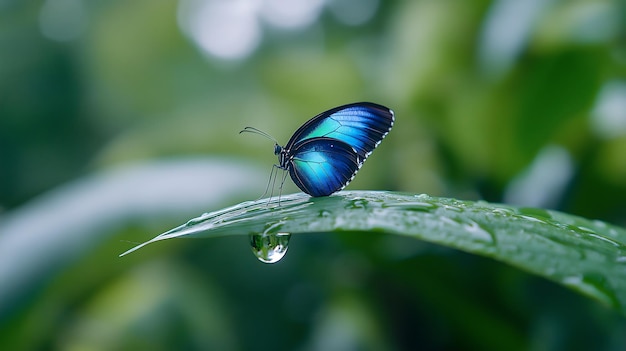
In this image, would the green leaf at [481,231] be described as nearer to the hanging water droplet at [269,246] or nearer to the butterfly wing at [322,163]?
the hanging water droplet at [269,246]

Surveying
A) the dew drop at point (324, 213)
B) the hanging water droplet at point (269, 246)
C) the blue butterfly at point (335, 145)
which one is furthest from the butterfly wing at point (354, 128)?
the dew drop at point (324, 213)

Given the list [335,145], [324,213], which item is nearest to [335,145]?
[335,145]

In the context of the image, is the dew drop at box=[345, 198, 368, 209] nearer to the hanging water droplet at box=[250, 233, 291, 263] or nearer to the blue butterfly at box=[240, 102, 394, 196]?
the hanging water droplet at box=[250, 233, 291, 263]

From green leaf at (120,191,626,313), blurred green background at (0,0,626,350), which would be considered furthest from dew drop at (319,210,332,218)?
blurred green background at (0,0,626,350)

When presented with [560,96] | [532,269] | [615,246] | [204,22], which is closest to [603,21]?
[560,96]

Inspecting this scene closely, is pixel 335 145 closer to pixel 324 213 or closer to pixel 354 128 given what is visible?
pixel 354 128

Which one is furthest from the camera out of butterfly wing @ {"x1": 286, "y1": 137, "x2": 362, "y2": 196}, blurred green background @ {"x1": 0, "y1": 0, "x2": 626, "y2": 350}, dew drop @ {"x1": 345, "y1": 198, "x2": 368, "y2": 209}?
blurred green background @ {"x1": 0, "y1": 0, "x2": 626, "y2": 350}

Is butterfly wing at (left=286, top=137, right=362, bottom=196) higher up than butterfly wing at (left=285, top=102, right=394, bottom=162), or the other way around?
butterfly wing at (left=285, top=102, right=394, bottom=162)
